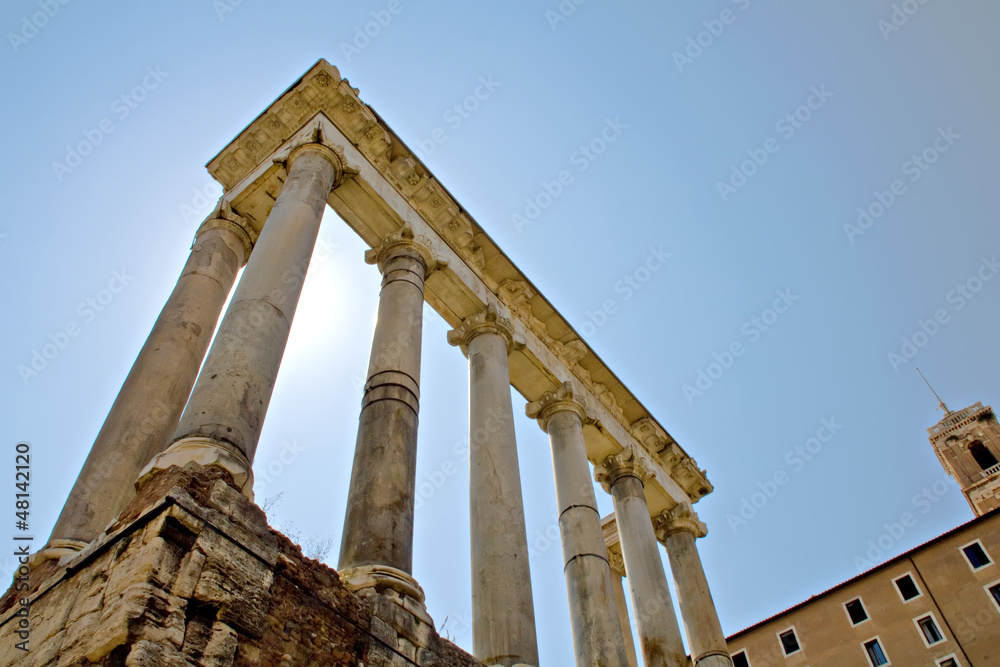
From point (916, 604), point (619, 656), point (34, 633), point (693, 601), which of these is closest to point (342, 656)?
point (34, 633)

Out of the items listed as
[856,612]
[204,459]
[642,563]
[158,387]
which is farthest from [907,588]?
[204,459]

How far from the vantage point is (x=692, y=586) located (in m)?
20.7

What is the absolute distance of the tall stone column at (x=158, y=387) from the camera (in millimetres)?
10312

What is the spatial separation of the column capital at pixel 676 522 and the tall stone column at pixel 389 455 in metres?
11.3

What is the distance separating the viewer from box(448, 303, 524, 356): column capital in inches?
706

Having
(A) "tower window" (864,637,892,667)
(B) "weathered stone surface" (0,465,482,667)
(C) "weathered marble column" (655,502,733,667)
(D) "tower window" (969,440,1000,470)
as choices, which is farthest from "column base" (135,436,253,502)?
(D) "tower window" (969,440,1000,470)

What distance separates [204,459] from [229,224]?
8.35 m

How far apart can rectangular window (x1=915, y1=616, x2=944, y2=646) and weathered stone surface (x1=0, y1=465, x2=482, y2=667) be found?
38.5 m

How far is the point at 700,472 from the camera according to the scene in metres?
24.2

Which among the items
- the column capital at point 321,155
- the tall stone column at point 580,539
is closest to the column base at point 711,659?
the tall stone column at point 580,539

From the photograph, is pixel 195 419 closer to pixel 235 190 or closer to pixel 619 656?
pixel 235 190

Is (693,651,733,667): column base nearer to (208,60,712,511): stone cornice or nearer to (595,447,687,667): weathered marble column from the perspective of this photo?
(595,447,687,667): weathered marble column

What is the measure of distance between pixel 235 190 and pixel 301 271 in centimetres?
465

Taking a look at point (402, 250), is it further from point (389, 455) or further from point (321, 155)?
point (389, 455)
